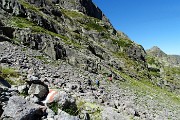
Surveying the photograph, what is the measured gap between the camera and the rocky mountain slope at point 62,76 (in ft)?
54.7

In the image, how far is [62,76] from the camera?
117ft

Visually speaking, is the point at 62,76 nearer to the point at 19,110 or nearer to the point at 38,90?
the point at 38,90

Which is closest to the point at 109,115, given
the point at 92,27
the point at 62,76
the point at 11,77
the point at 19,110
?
the point at 19,110

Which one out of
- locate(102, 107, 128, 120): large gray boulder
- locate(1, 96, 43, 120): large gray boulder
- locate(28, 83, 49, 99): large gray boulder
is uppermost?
locate(28, 83, 49, 99): large gray boulder

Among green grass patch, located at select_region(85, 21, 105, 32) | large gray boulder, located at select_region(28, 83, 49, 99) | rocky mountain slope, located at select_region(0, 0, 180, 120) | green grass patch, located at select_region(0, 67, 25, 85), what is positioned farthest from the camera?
green grass patch, located at select_region(85, 21, 105, 32)

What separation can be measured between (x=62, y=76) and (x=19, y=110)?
885 inches

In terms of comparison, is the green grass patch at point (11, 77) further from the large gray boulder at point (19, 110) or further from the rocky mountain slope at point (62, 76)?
the large gray boulder at point (19, 110)

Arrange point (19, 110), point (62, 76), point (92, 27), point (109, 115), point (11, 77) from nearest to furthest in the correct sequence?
1. point (19, 110)
2. point (109, 115)
3. point (11, 77)
4. point (62, 76)
5. point (92, 27)

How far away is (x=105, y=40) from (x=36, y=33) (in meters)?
64.7

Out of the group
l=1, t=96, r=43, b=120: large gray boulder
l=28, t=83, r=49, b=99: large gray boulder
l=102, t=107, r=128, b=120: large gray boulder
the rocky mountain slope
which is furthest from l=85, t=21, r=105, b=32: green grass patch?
l=1, t=96, r=43, b=120: large gray boulder

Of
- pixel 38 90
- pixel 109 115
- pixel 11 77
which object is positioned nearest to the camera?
pixel 38 90

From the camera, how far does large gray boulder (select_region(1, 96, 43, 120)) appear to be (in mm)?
13156

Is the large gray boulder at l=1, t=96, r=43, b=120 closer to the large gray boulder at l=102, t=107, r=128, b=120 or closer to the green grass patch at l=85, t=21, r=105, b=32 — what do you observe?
the large gray boulder at l=102, t=107, r=128, b=120

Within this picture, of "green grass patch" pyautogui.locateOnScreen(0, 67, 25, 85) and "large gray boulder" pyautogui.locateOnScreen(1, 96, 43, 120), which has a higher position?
"green grass patch" pyautogui.locateOnScreen(0, 67, 25, 85)
